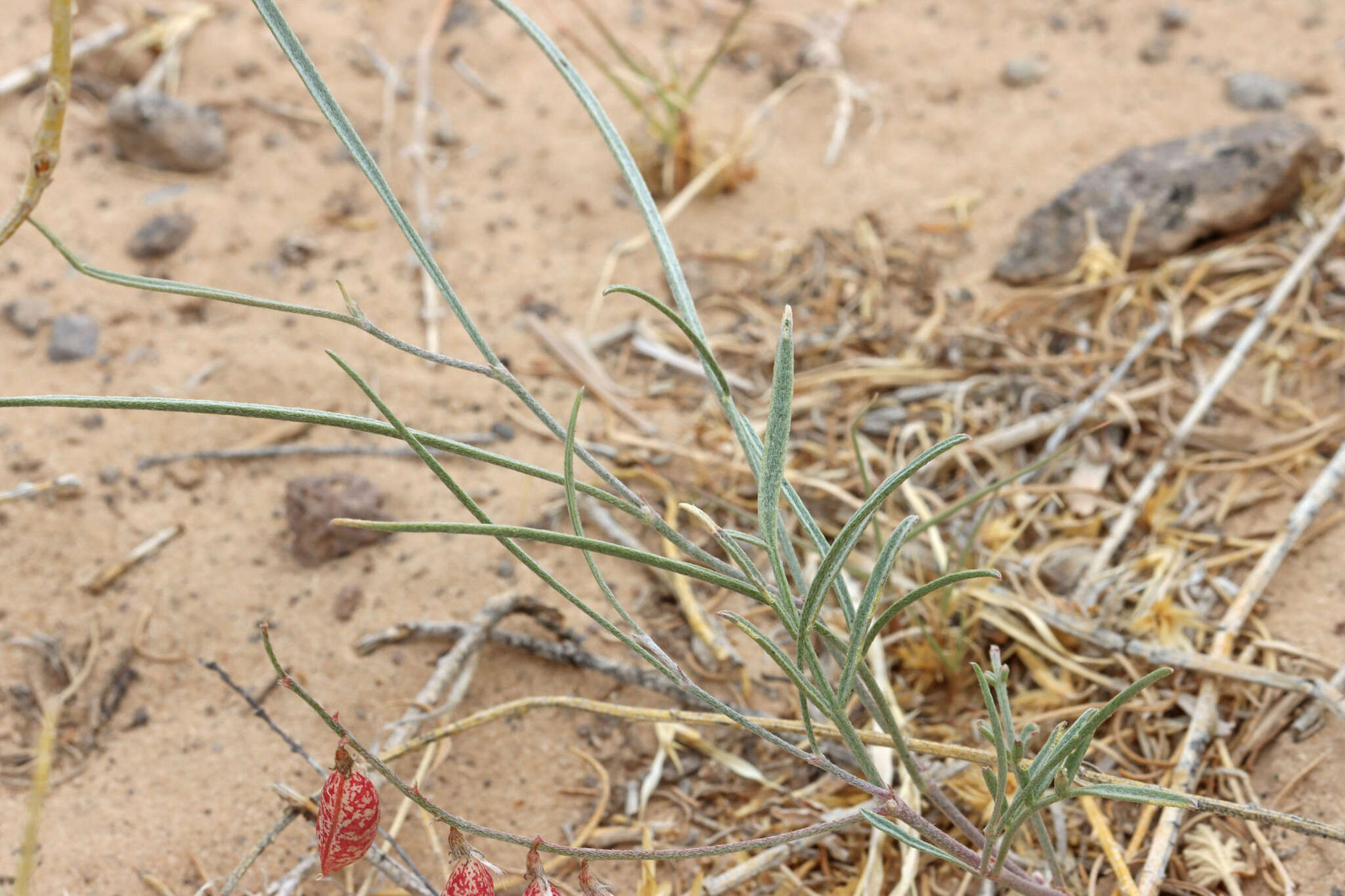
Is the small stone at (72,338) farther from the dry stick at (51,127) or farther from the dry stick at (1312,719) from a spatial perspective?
the dry stick at (1312,719)

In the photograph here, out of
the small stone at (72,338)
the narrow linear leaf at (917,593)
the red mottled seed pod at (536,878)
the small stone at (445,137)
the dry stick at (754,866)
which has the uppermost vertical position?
the narrow linear leaf at (917,593)

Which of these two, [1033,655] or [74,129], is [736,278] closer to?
[1033,655]

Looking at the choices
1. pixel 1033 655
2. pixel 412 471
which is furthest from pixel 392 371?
pixel 1033 655

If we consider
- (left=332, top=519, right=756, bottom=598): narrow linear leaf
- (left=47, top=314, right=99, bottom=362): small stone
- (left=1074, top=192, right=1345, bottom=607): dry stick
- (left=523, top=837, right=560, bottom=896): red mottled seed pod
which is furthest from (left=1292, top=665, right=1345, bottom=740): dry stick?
(left=47, top=314, right=99, bottom=362): small stone

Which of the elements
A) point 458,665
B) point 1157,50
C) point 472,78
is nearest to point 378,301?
point 472,78

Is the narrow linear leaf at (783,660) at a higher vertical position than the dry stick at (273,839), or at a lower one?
higher

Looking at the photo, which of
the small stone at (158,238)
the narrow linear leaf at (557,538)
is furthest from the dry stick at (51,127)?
the small stone at (158,238)

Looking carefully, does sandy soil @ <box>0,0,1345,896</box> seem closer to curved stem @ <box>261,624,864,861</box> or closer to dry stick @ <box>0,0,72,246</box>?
curved stem @ <box>261,624,864,861</box>
